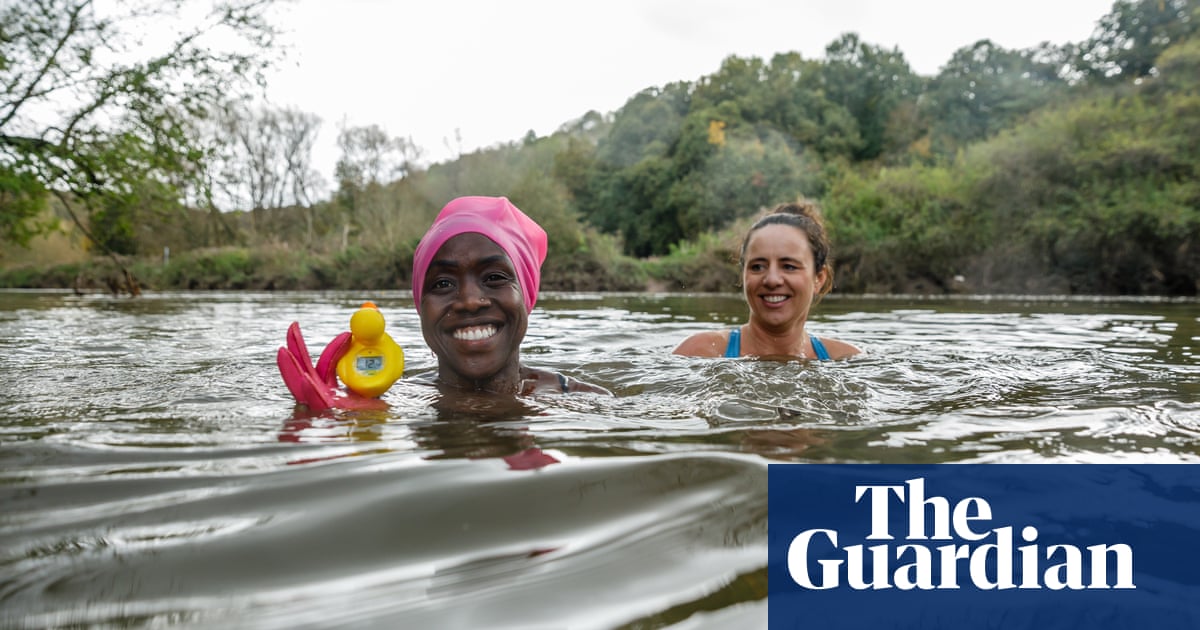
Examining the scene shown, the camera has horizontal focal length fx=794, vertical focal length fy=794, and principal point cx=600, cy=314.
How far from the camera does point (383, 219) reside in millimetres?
26875

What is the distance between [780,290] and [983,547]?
137 inches

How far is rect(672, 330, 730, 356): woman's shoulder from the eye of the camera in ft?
17.8

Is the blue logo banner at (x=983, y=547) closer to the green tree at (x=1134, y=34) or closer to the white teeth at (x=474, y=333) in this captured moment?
the white teeth at (x=474, y=333)

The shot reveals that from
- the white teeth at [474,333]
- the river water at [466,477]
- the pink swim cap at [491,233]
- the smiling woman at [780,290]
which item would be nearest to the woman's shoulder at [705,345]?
the smiling woman at [780,290]

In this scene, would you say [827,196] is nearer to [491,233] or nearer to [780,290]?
[780,290]

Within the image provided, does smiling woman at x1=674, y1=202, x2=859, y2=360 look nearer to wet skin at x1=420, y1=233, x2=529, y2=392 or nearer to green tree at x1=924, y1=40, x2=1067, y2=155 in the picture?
wet skin at x1=420, y1=233, x2=529, y2=392

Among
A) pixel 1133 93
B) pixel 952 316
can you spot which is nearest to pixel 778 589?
pixel 952 316

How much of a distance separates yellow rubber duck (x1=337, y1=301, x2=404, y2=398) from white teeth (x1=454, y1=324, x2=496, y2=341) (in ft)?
1.01

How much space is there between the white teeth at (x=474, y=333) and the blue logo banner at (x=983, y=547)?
66.4 inches

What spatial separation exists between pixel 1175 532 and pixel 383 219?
1055 inches

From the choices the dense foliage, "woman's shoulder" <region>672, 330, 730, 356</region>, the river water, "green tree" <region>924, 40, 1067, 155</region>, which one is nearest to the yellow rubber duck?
the river water

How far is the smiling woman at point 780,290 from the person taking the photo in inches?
202

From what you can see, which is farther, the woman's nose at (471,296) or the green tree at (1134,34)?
the green tree at (1134,34)

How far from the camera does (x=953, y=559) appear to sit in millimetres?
1647
